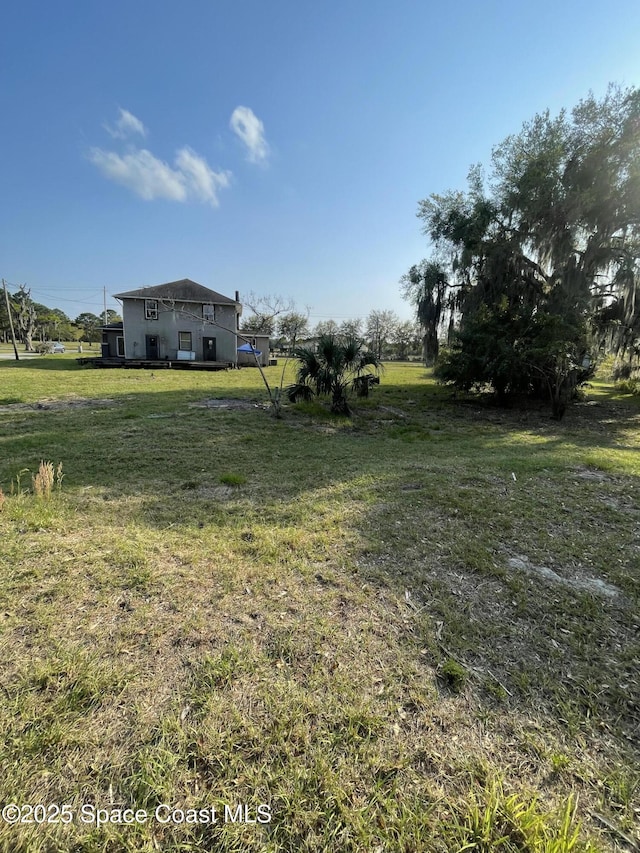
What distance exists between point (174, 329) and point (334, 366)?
1734 centimetres

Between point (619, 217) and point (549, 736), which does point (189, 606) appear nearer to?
point (549, 736)

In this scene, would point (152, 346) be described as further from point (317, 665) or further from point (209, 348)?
point (317, 665)

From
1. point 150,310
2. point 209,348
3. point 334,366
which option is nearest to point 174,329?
point 150,310

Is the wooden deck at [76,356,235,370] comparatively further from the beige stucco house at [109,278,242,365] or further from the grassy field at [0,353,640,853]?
the grassy field at [0,353,640,853]

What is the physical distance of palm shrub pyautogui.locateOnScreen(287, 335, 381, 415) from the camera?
8.54 meters

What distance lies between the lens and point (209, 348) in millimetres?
23312

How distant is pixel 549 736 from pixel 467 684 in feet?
1.15

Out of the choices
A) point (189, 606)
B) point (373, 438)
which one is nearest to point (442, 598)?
point (189, 606)

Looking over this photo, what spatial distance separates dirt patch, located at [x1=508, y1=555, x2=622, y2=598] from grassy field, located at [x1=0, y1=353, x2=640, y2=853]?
1 centimetres

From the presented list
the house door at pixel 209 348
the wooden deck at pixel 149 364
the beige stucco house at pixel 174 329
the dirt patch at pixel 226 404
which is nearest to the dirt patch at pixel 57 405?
→ the dirt patch at pixel 226 404

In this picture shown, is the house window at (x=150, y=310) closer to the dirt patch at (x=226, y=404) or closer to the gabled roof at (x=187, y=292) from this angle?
the gabled roof at (x=187, y=292)

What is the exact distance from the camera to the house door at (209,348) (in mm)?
23141

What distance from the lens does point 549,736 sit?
151cm

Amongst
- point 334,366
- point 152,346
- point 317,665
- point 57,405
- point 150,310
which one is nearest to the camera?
point 317,665
